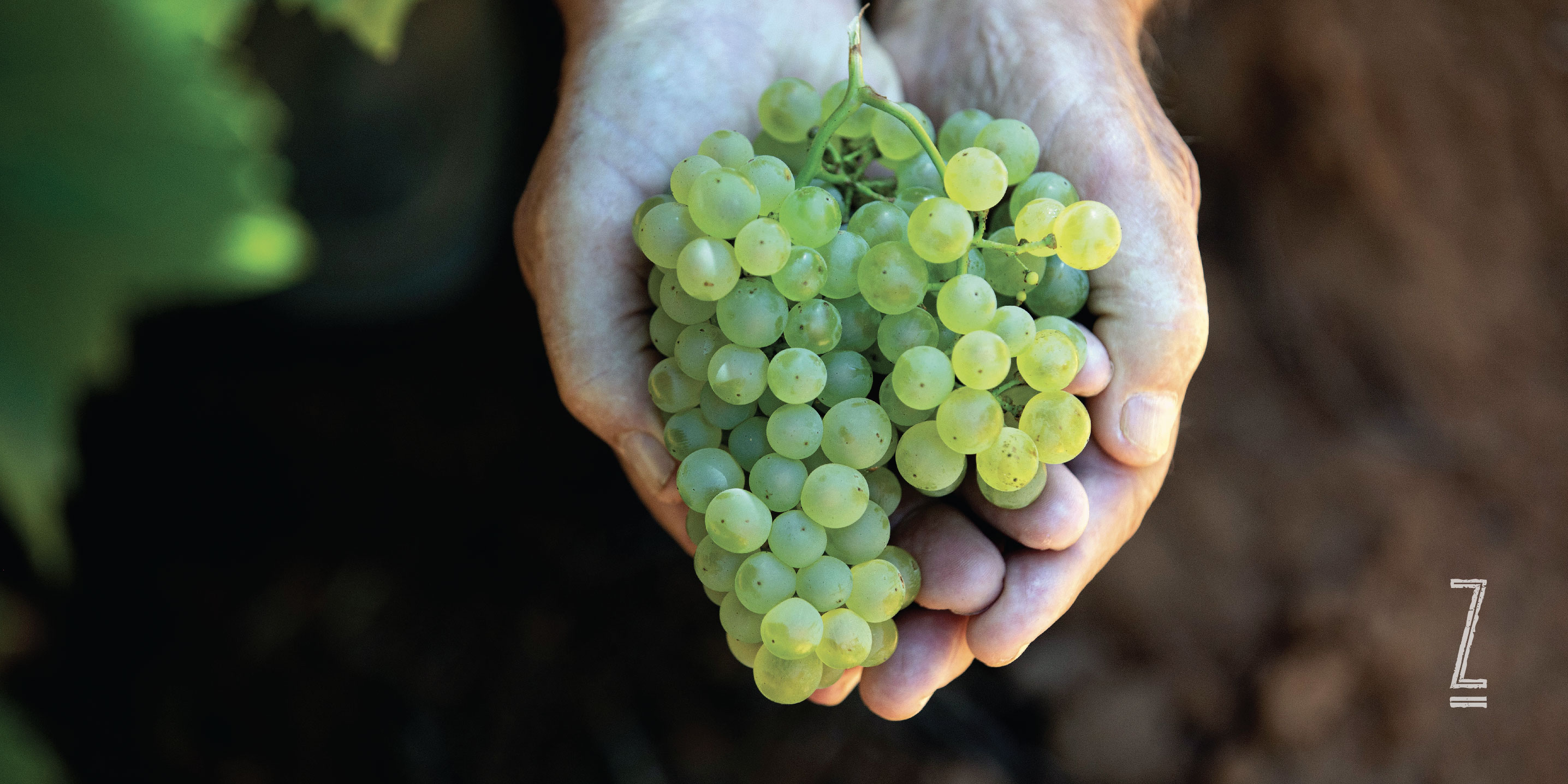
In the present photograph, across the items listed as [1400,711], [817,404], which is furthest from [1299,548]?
[817,404]

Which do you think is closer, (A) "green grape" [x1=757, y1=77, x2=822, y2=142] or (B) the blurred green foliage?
(A) "green grape" [x1=757, y1=77, x2=822, y2=142]

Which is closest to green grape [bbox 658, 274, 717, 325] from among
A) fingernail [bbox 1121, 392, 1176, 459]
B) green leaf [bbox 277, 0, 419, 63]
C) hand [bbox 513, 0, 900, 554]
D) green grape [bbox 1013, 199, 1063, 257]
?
hand [bbox 513, 0, 900, 554]

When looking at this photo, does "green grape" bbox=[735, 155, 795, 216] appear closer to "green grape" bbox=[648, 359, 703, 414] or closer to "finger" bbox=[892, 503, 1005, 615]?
"green grape" bbox=[648, 359, 703, 414]

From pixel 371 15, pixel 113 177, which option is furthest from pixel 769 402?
pixel 113 177

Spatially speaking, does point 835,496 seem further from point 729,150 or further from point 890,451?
point 729,150

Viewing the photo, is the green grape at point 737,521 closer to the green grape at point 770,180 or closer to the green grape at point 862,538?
the green grape at point 862,538

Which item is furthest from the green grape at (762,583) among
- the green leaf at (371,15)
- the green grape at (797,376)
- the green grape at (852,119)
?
the green leaf at (371,15)

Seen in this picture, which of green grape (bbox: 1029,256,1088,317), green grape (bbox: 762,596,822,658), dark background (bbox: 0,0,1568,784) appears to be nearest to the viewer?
green grape (bbox: 762,596,822,658)
